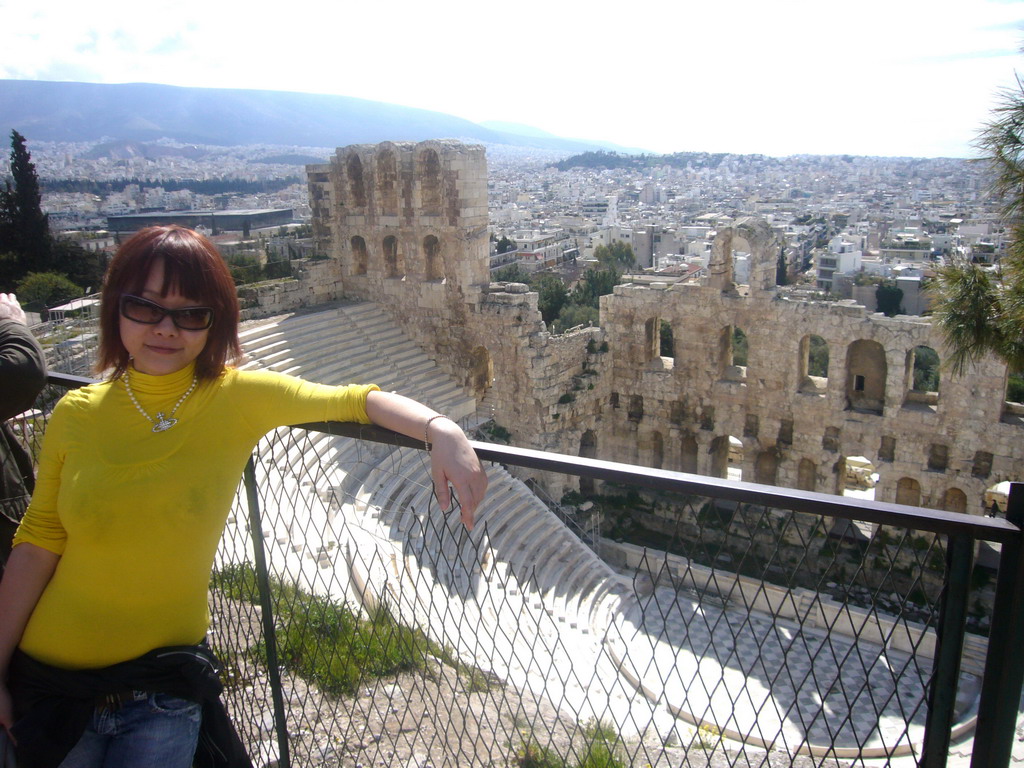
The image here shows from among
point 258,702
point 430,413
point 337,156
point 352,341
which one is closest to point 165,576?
point 430,413

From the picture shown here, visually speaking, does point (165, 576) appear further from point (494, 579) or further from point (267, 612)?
point (494, 579)

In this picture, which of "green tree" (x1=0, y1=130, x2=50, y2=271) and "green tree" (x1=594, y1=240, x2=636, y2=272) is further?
"green tree" (x1=594, y1=240, x2=636, y2=272)

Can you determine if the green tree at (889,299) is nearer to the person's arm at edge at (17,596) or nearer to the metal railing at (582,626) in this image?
the metal railing at (582,626)

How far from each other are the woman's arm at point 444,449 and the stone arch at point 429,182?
1446 cm

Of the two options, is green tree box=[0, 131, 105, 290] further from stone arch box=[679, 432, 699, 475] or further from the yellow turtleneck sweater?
the yellow turtleneck sweater

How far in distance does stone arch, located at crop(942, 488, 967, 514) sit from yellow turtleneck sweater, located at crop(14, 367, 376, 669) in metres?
15.1

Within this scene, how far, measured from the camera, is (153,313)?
245cm

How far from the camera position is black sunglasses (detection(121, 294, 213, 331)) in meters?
2.44

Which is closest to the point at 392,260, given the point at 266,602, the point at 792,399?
the point at 792,399

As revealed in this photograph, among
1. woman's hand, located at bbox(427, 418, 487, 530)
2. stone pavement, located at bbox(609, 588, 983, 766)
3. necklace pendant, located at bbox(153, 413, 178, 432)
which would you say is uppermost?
necklace pendant, located at bbox(153, 413, 178, 432)

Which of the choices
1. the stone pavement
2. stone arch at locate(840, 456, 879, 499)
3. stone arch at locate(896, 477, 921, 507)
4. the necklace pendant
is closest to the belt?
the necklace pendant

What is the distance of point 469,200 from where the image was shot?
52.9ft

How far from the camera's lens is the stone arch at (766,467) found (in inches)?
651

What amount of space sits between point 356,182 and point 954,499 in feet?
46.2
